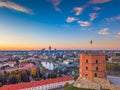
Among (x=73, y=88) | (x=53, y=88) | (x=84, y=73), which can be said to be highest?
(x=84, y=73)

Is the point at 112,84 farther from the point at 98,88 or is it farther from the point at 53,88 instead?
the point at 53,88

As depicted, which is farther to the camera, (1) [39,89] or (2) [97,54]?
(1) [39,89]

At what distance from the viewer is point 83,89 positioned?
72.5 feet

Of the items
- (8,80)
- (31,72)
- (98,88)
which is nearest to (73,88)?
(98,88)

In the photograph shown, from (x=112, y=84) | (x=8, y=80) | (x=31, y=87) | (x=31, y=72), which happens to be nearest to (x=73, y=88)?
(x=112, y=84)

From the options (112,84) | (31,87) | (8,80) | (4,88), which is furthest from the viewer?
(8,80)

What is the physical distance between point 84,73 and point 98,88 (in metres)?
3.00

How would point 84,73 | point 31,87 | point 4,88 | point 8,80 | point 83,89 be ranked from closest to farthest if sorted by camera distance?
point 83,89 → point 84,73 → point 4,88 → point 31,87 → point 8,80

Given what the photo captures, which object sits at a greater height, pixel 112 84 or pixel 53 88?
pixel 112 84

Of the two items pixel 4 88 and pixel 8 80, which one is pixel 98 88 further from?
pixel 8 80

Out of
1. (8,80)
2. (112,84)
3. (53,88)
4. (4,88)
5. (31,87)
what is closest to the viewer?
(112,84)

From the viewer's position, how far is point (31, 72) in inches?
1975

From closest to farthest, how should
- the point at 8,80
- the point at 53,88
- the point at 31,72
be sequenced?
the point at 53,88 → the point at 8,80 → the point at 31,72

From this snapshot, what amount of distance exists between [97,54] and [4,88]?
1576 cm
